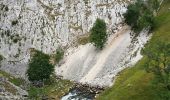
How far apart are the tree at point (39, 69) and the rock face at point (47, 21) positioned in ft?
44.0

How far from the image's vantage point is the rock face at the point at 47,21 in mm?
170750

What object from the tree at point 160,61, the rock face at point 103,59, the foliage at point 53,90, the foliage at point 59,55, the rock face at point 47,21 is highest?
the rock face at point 47,21

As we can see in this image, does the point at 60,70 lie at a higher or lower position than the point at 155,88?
higher

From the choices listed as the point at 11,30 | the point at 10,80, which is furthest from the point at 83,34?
the point at 10,80

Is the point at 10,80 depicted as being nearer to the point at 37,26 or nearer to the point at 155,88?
the point at 37,26

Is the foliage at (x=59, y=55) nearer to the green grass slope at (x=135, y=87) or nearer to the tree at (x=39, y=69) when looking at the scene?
the tree at (x=39, y=69)

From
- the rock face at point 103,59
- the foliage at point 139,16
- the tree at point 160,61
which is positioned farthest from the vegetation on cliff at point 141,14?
the tree at point 160,61

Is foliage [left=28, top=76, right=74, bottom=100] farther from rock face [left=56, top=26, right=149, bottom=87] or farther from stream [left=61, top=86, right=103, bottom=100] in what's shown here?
rock face [left=56, top=26, right=149, bottom=87]

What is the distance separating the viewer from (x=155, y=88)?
388 ft

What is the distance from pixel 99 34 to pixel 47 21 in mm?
26666

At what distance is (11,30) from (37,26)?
387 inches

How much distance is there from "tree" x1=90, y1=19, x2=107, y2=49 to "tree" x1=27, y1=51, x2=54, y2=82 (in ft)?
59.8

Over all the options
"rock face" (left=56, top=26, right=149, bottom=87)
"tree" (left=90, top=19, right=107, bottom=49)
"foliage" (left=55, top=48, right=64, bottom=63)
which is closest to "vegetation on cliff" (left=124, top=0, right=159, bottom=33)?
"rock face" (left=56, top=26, right=149, bottom=87)

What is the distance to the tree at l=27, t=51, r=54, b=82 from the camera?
151250mm
